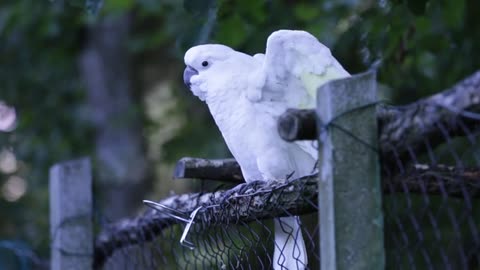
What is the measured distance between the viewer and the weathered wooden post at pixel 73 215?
3.02 metres

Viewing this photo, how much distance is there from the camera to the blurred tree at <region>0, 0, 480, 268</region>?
4.26 meters

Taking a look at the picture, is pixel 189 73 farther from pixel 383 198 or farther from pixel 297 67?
pixel 383 198

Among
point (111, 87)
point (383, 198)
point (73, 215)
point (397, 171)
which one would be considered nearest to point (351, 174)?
point (397, 171)

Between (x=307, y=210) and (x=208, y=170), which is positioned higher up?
(x=208, y=170)

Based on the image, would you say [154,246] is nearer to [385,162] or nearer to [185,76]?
[185,76]

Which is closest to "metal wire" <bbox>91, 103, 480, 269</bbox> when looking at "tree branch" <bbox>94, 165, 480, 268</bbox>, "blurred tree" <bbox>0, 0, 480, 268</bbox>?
"tree branch" <bbox>94, 165, 480, 268</bbox>

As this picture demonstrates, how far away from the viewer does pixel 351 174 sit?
1381 millimetres

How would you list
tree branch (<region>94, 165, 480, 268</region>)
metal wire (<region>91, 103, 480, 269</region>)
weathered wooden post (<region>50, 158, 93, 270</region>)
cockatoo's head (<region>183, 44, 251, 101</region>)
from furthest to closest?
weathered wooden post (<region>50, 158, 93, 270</region>), cockatoo's head (<region>183, 44, 251, 101</region>), tree branch (<region>94, 165, 480, 268</region>), metal wire (<region>91, 103, 480, 269</region>)

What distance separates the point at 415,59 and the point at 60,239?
188cm

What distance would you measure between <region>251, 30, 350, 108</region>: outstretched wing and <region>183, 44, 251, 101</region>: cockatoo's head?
197 millimetres

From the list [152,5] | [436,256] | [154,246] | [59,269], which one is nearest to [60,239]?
[59,269]

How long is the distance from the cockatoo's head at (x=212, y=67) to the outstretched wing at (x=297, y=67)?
0.20 m

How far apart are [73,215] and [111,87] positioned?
132 inches

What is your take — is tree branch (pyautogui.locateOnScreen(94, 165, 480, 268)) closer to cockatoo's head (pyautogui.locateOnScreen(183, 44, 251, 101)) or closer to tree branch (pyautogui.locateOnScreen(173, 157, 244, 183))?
tree branch (pyautogui.locateOnScreen(173, 157, 244, 183))
